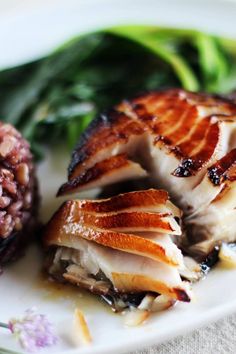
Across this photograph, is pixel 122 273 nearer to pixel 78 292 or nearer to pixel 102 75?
pixel 78 292

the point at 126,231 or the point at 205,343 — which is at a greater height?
the point at 126,231

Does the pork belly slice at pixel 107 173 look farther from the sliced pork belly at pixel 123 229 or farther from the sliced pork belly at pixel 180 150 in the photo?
the sliced pork belly at pixel 123 229

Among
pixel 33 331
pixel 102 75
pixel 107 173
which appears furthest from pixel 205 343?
pixel 102 75

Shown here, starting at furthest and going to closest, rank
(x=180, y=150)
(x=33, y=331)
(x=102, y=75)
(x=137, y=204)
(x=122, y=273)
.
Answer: (x=102, y=75) < (x=180, y=150) < (x=137, y=204) < (x=122, y=273) < (x=33, y=331)

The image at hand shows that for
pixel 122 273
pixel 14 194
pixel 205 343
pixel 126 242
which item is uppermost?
pixel 14 194

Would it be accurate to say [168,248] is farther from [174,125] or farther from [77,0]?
[77,0]

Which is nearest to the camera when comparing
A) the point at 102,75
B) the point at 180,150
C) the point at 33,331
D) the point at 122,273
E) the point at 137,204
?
the point at 33,331

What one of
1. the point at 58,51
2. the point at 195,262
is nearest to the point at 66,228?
the point at 195,262
